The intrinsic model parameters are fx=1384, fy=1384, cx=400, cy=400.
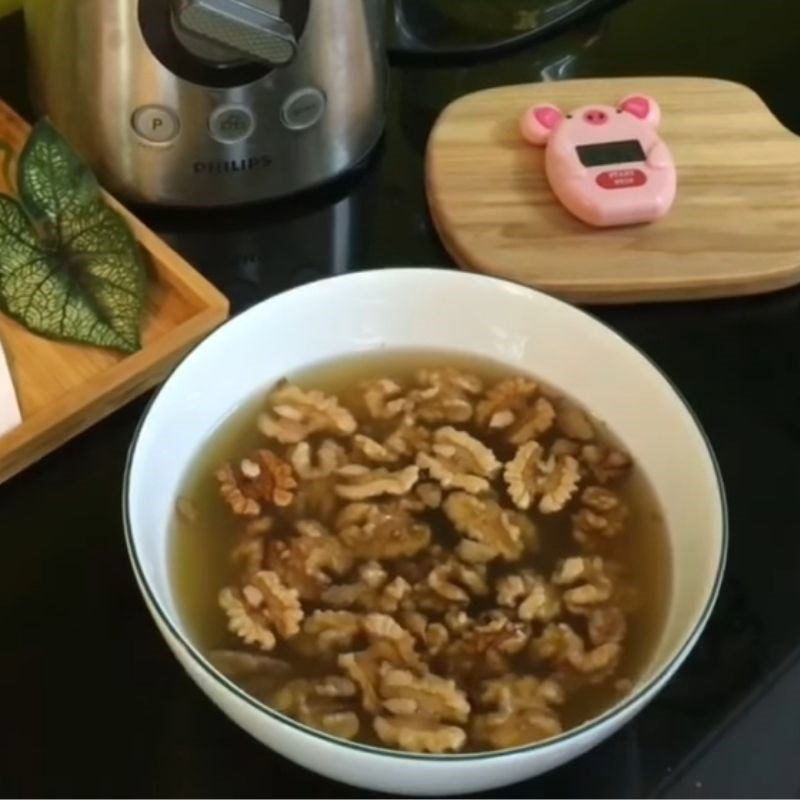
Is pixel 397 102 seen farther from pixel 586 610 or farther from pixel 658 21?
pixel 586 610

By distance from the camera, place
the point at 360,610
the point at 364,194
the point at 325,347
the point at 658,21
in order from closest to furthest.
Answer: the point at 360,610 → the point at 325,347 → the point at 364,194 → the point at 658,21

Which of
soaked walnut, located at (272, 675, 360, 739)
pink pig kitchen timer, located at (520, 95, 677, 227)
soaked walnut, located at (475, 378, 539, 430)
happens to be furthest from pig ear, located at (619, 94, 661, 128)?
soaked walnut, located at (272, 675, 360, 739)

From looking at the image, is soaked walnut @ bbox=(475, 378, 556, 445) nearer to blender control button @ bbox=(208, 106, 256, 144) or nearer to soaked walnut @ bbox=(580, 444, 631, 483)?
soaked walnut @ bbox=(580, 444, 631, 483)

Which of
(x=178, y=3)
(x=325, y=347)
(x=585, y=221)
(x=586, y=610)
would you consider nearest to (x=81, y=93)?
(x=178, y=3)

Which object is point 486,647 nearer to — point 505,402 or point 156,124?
point 505,402

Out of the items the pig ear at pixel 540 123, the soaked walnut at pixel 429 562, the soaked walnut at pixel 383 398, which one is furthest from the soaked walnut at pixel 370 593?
the pig ear at pixel 540 123

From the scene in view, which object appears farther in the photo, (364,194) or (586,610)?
(364,194)

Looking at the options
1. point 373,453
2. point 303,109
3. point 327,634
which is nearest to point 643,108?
point 303,109
